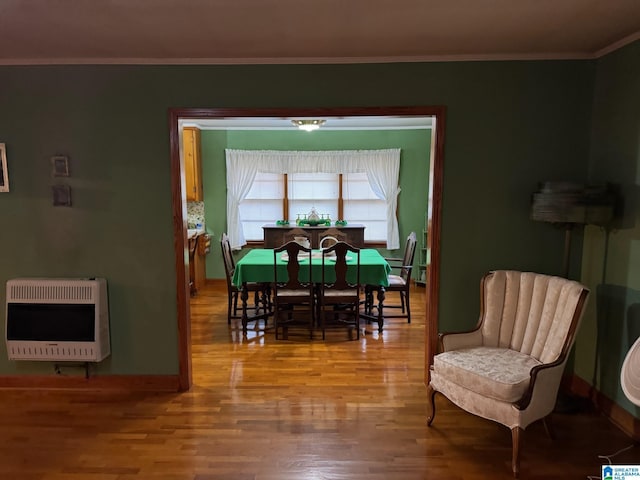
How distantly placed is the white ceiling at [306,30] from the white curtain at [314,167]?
369 centimetres

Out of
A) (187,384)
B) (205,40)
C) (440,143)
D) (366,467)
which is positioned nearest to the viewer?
(366,467)

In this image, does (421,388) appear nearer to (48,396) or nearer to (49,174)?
(48,396)

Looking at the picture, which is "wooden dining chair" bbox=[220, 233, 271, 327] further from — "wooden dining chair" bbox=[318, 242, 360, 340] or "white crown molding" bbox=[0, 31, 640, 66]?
"white crown molding" bbox=[0, 31, 640, 66]

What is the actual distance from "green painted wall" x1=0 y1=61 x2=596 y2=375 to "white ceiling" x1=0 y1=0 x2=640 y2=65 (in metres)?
0.10

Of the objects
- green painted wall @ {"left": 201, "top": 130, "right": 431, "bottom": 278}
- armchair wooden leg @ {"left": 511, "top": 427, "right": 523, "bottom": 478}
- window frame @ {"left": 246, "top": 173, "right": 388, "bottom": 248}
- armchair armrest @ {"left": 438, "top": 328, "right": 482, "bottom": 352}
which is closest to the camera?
armchair wooden leg @ {"left": 511, "top": 427, "right": 523, "bottom": 478}

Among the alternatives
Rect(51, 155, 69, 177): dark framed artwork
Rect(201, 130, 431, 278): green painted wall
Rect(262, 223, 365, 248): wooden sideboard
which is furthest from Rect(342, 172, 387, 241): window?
Rect(51, 155, 69, 177): dark framed artwork

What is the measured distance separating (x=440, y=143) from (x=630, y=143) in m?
1.11

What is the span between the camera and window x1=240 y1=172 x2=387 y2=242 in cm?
674

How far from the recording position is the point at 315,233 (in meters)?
6.29

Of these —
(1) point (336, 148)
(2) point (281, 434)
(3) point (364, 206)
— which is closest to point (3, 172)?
(2) point (281, 434)

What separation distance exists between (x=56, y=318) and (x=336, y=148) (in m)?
4.63

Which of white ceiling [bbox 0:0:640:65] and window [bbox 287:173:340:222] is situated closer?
white ceiling [bbox 0:0:640:65]

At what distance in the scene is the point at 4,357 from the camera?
322cm

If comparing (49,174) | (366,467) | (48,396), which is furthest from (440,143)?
(48,396)
